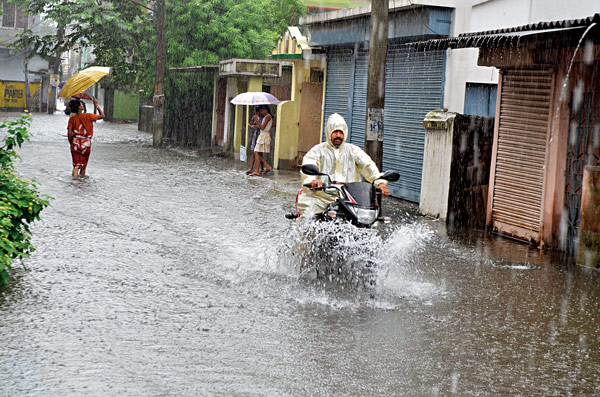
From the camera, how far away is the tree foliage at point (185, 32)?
30906 mm

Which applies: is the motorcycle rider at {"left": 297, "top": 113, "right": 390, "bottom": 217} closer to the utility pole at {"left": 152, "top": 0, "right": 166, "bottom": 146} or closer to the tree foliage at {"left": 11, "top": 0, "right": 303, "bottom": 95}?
the utility pole at {"left": 152, "top": 0, "right": 166, "bottom": 146}

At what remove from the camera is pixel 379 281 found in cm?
856

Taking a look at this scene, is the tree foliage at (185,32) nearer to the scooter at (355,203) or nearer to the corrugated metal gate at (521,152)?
the corrugated metal gate at (521,152)

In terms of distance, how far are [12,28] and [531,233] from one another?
47360mm

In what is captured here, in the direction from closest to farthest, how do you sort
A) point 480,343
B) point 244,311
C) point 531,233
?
point 480,343
point 244,311
point 531,233

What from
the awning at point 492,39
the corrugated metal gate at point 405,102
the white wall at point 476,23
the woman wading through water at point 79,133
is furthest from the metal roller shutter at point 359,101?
the awning at point 492,39

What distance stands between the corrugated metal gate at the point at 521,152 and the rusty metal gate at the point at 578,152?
0.40 metres

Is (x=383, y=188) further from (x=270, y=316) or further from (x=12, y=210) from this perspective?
(x=12, y=210)

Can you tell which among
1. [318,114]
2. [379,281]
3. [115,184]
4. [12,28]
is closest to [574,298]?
[379,281]

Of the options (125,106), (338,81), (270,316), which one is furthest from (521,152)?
(125,106)

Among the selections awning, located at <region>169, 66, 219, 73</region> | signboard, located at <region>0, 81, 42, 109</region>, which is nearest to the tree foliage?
awning, located at <region>169, 66, 219, 73</region>

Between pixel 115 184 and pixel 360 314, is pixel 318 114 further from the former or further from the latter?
pixel 360 314

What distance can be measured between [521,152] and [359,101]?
25.3 feet

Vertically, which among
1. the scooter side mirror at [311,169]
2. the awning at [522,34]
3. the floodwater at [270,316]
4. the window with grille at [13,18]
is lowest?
the floodwater at [270,316]
